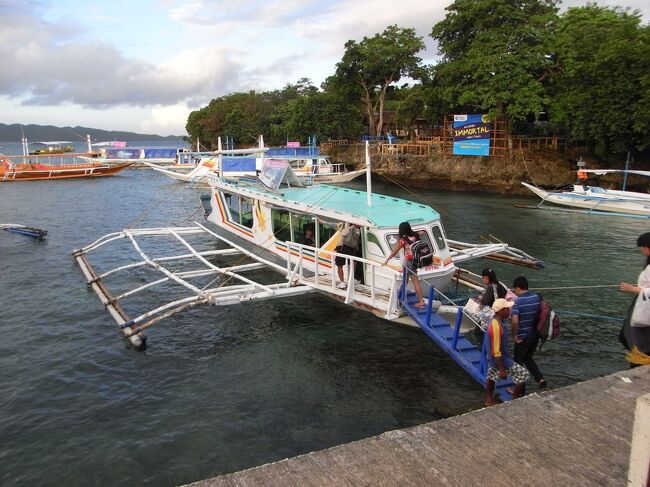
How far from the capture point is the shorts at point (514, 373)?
8.47m

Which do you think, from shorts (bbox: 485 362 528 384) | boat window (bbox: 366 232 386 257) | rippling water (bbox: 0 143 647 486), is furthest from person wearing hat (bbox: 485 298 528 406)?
boat window (bbox: 366 232 386 257)

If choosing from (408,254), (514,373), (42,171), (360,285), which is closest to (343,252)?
(360,285)

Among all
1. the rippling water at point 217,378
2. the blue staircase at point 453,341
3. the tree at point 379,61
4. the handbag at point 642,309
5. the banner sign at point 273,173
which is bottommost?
the rippling water at point 217,378

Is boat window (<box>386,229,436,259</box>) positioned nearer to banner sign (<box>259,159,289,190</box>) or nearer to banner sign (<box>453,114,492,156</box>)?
banner sign (<box>259,159,289,190</box>)

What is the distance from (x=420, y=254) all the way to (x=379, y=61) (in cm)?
5074

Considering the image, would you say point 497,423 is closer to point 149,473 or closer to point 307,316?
point 149,473

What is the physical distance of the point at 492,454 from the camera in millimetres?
5246

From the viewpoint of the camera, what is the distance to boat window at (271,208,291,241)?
1633 cm

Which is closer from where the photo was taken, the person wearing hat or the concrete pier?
the concrete pier

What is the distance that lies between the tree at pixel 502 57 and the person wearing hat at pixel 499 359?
120ft

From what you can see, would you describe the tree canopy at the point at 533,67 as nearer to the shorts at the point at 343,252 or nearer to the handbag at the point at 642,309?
the shorts at the point at 343,252

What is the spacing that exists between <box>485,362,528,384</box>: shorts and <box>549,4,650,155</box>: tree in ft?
109

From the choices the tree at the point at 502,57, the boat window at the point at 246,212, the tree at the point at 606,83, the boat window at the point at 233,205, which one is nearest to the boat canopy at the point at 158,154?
the tree at the point at 502,57

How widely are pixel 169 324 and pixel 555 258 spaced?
17.2 metres
